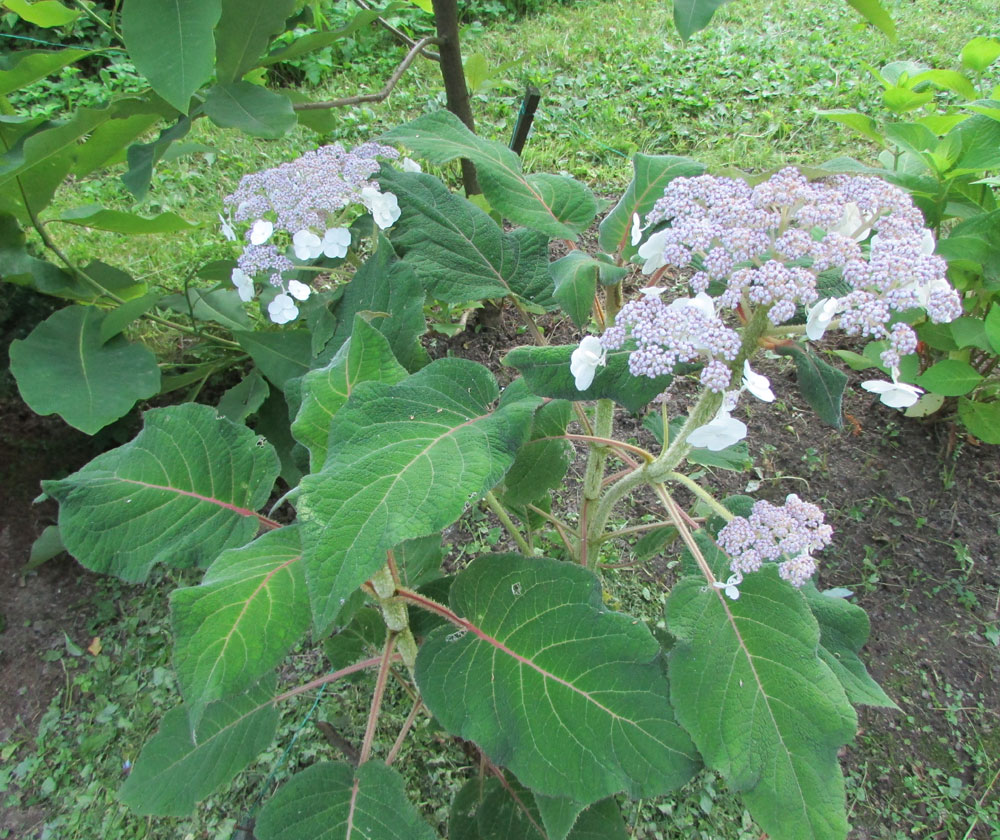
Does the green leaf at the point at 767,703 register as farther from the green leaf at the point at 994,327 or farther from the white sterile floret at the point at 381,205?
the green leaf at the point at 994,327

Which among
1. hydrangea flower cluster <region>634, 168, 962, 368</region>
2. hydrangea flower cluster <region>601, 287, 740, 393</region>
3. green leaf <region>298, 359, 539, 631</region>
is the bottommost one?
green leaf <region>298, 359, 539, 631</region>

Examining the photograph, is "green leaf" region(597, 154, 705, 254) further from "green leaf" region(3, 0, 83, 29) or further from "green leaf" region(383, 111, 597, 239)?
"green leaf" region(3, 0, 83, 29)

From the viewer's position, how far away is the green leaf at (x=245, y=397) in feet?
5.18

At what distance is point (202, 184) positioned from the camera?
2.99 metres

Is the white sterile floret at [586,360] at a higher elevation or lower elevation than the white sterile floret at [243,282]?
higher

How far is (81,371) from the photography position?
4.82ft

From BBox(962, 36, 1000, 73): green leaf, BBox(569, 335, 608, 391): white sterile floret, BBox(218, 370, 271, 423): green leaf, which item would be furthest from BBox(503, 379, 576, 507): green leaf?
BBox(962, 36, 1000, 73): green leaf

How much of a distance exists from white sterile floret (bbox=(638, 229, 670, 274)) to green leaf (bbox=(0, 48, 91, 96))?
3.72 feet

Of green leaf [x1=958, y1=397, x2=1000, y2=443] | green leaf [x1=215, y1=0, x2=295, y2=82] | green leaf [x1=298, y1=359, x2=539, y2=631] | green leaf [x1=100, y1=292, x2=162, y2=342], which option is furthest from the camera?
green leaf [x1=958, y1=397, x2=1000, y2=443]

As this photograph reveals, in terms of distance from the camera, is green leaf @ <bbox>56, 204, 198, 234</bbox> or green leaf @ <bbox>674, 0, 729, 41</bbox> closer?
green leaf @ <bbox>674, 0, 729, 41</bbox>

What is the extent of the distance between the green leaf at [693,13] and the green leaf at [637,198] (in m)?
0.19

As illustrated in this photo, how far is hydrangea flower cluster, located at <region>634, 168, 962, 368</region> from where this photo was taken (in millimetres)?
703

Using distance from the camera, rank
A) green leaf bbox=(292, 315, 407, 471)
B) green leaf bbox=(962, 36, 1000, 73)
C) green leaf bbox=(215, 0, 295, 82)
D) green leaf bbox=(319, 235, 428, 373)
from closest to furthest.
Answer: green leaf bbox=(292, 315, 407, 471)
green leaf bbox=(319, 235, 428, 373)
green leaf bbox=(215, 0, 295, 82)
green leaf bbox=(962, 36, 1000, 73)

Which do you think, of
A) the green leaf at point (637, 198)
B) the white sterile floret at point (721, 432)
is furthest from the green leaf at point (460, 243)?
the white sterile floret at point (721, 432)
